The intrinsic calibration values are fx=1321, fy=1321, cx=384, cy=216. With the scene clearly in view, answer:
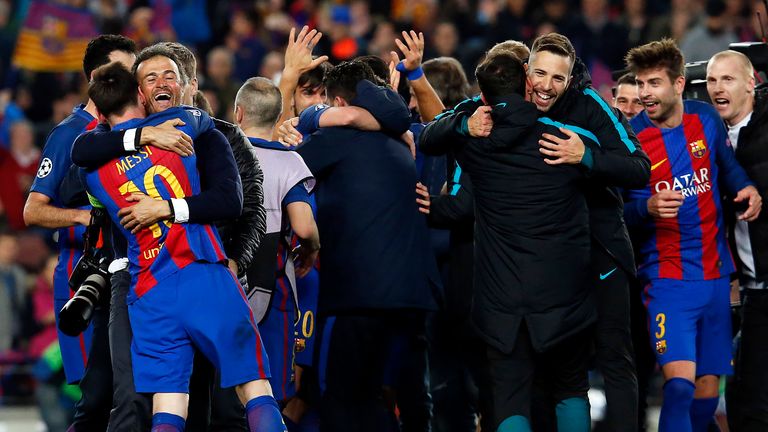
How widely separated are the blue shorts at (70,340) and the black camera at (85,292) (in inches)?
20.0

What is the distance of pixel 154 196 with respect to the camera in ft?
18.7

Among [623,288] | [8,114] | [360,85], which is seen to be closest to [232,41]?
[8,114]

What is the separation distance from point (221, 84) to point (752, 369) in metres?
8.12

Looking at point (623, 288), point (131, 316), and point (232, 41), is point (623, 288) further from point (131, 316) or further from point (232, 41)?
point (232, 41)

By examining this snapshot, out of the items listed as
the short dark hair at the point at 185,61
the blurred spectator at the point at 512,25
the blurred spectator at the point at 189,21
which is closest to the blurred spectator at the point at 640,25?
the blurred spectator at the point at 512,25

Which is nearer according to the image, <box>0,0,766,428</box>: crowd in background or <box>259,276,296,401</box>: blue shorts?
<box>259,276,296,401</box>: blue shorts

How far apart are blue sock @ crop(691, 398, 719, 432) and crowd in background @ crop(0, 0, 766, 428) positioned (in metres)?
6.35

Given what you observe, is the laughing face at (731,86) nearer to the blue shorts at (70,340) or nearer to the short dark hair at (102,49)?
the short dark hair at (102,49)

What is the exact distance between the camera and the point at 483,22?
14844 millimetres

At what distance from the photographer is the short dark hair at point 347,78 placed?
22.9ft

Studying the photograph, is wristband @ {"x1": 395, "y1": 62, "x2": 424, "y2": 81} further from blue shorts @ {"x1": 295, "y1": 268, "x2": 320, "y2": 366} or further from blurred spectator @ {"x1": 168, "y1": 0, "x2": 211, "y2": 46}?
blurred spectator @ {"x1": 168, "y1": 0, "x2": 211, "y2": 46}

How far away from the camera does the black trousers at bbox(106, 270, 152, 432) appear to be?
18.6ft

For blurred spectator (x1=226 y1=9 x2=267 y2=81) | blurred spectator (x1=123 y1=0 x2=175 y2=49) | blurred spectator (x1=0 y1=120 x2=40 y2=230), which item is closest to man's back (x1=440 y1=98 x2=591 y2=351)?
blurred spectator (x1=0 y1=120 x2=40 y2=230)

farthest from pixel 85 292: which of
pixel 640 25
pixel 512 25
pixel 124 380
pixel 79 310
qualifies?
pixel 640 25
